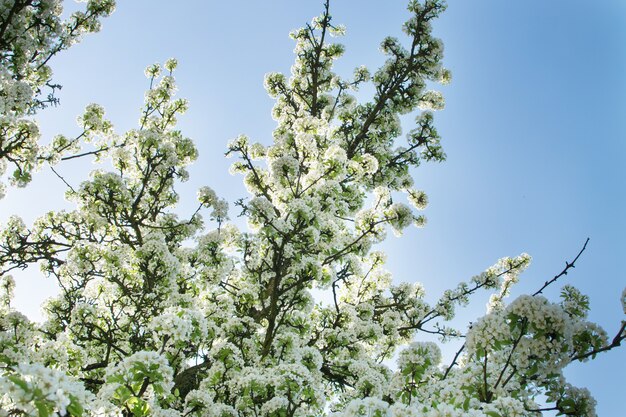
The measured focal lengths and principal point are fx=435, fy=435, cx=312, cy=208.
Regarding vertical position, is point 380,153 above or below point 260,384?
above

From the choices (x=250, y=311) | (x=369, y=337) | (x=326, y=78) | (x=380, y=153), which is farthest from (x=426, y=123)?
(x=250, y=311)

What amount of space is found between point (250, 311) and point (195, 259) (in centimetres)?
215

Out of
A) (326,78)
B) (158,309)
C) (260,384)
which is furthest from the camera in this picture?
(326,78)

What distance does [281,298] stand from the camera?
1180cm

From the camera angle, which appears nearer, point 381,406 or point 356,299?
point 381,406

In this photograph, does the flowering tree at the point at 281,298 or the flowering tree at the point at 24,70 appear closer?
the flowering tree at the point at 281,298

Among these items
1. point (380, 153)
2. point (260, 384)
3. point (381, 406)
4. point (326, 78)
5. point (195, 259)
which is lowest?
point (381, 406)

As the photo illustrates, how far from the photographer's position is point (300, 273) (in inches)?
440

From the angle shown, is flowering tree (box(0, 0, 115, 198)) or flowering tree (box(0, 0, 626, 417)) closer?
flowering tree (box(0, 0, 626, 417))

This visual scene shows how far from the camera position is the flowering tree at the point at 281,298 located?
18.1ft

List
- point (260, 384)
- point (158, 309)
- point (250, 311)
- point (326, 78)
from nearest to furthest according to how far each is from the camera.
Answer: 1. point (260, 384)
2. point (158, 309)
3. point (250, 311)
4. point (326, 78)

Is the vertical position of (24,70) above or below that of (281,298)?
above

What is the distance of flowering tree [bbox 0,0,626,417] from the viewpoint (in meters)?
5.51

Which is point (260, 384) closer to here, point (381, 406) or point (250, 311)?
point (381, 406)
